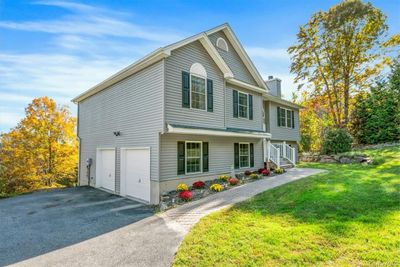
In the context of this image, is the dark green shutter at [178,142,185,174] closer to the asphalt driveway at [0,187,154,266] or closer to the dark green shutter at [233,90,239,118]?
the asphalt driveway at [0,187,154,266]

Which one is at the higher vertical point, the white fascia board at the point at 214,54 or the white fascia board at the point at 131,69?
the white fascia board at the point at 214,54

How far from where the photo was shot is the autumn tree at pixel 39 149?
60.3 feet

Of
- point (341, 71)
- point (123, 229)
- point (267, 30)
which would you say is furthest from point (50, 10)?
point (341, 71)

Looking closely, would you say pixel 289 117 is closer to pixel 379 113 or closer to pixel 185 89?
pixel 379 113

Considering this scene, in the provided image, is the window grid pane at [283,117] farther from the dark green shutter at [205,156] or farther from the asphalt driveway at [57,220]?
the asphalt driveway at [57,220]

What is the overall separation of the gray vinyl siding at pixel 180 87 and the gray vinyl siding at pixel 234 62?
1567 mm

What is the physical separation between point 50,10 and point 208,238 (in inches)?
420

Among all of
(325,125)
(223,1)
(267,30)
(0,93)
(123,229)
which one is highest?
(223,1)

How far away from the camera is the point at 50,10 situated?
30.8 ft

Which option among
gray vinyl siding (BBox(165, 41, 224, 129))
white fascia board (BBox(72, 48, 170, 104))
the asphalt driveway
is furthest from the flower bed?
white fascia board (BBox(72, 48, 170, 104))

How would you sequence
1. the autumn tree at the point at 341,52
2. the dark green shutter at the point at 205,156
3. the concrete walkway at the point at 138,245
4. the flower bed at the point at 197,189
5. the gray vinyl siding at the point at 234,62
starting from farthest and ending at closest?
the autumn tree at the point at 341,52 < the gray vinyl siding at the point at 234,62 < the dark green shutter at the point at 205,156 < the flower bed at the point at 197,189 < the concrete walkway at the point at 138,245

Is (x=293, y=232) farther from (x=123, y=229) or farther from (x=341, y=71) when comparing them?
(x=341, y=71)

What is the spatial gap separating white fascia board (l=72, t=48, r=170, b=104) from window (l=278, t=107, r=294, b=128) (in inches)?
476

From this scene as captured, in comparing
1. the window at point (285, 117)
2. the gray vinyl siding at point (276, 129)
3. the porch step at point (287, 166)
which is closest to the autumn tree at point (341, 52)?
the window at point (285, 117)
